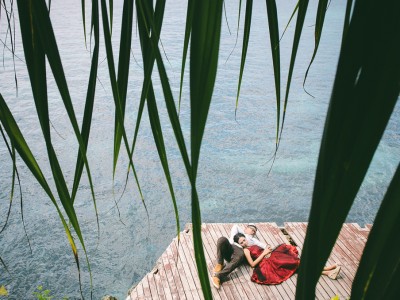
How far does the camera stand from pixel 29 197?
14.3 metres

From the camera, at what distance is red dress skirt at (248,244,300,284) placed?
5.62 meters

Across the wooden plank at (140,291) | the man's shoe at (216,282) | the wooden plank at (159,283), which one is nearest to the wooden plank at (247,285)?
the man's shoe at (216,282)

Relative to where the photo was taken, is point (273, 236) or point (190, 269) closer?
point (190, 269)

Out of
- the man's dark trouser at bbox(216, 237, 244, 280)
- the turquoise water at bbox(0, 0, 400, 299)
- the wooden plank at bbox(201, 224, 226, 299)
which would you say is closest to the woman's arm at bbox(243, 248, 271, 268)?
the man's dark trouser at bbox(216, 237, 244, 280)

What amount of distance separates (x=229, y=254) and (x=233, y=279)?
1.54ft

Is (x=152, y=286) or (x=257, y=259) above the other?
(x=257, y=259)

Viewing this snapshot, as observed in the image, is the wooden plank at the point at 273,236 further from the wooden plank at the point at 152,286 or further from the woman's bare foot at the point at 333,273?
the wooden plank at the point at 152,286

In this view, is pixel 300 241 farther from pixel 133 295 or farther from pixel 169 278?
pixel 133 295

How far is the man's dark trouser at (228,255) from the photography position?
5.84 m

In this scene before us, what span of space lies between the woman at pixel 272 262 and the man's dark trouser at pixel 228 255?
213mm

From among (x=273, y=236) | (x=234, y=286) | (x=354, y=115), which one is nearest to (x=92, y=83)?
(x=354, y=115)

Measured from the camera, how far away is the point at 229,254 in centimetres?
617

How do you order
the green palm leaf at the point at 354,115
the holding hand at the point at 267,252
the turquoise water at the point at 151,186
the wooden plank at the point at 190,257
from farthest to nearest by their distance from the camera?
the turquoise water at the point at 151,186
the holding hand at the point at 267,252
the wooden plank at the point at 190,257
the green palm leaf at the point at 354,115

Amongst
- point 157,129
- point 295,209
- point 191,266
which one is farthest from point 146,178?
point 157,129
